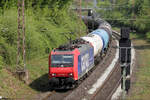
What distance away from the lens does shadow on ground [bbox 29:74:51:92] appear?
22.9 metres

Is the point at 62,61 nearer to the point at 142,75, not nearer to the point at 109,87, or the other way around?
the point at 109,87

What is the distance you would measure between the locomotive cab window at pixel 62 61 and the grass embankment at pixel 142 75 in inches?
183

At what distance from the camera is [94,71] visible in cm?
2902

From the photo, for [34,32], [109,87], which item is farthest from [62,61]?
[34,32]

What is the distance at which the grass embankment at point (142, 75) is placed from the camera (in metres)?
20.5

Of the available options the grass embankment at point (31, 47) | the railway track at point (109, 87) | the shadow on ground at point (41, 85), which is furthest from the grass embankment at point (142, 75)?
the grass embankment at point (31, 47)

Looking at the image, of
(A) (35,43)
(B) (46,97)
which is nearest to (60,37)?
(A) (35,43)

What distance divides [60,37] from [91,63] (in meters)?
11.0

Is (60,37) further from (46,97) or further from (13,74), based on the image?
(46,97)

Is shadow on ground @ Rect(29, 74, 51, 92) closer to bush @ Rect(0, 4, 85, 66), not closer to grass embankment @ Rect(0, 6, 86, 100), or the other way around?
grass embankment @ Rect(0, 6, 86, 100)

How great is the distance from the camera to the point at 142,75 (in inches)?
1073

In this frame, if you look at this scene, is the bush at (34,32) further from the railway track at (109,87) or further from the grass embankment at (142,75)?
the grass embankment at (142,75)

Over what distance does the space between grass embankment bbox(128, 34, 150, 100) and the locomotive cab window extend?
464 cm

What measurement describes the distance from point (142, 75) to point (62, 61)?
369 inches
